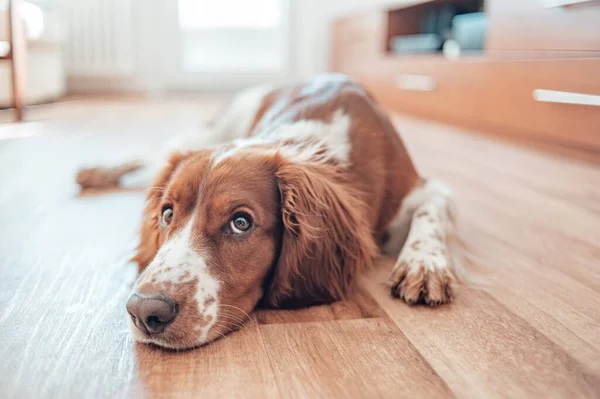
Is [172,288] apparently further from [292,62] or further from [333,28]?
[292,62]

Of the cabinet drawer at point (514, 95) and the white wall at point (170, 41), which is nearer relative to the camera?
the cabinet drawer at point (514, 95)

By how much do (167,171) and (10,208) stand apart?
3.08 feet

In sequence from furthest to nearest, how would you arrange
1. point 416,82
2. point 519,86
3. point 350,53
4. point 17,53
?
1. point 350,53
2. point 416,82
3. point 17,53
4. point 519,86

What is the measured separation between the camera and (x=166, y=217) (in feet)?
4.78

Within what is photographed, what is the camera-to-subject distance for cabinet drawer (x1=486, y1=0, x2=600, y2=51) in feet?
9.69

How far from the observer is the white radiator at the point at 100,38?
7.44 m

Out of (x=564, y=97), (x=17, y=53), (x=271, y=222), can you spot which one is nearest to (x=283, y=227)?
(x=271, y=222)

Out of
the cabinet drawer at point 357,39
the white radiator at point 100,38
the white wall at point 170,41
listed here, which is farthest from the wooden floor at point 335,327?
the white wall at point 170,41

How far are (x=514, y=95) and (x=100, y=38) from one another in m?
5.43

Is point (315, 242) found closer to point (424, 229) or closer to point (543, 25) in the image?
point (424, 229)

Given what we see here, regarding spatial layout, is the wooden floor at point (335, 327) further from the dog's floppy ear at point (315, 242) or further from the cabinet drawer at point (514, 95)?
the cabinet drawer at point (514, 95)

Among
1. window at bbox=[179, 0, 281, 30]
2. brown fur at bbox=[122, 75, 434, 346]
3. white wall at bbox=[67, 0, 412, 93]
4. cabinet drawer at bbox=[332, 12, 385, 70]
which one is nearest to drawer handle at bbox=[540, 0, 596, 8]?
brown fur at bbox=[122, 75, 434, 346]

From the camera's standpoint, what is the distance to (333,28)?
25.0ft

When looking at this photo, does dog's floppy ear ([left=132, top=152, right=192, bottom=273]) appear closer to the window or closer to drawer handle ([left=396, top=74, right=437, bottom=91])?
drawer handle ([left=396, top=74, right=437, bottom=91])
